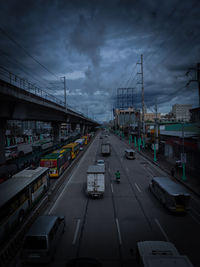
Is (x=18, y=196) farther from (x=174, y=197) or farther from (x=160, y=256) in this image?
(x=174, y=197)

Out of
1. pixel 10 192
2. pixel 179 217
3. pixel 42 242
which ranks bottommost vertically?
pixel 179 217

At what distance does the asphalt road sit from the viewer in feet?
30.3

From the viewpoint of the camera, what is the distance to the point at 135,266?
8.36 metres

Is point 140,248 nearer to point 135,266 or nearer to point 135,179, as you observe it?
point 135,266

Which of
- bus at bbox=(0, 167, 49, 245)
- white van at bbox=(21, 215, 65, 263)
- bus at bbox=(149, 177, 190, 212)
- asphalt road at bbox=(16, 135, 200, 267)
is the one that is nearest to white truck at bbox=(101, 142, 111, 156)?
asphalt road at bbox=(16, 135, 200, 267)

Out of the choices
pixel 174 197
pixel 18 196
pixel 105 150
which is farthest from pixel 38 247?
pixel 105 150

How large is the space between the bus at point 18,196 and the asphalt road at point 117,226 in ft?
6.76

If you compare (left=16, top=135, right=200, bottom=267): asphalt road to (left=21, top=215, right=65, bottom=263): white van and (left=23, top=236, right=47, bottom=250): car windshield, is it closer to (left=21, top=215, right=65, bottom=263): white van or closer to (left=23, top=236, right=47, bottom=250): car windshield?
(left=21, top=215, right=65, bottom=263): white van

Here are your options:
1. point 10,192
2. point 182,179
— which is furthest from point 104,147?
point 10,192

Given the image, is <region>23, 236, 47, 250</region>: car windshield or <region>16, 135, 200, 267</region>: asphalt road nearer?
<region>23, 236, 47, 250</region>: car windshield

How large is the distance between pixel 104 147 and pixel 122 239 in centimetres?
3055

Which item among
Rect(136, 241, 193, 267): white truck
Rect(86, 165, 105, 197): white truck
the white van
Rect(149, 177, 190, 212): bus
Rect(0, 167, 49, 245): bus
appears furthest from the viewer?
Rect(86, 165, 105, 197): white truck

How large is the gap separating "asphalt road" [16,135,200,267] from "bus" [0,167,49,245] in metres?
2.06

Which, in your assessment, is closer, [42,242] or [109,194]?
[42,242]
